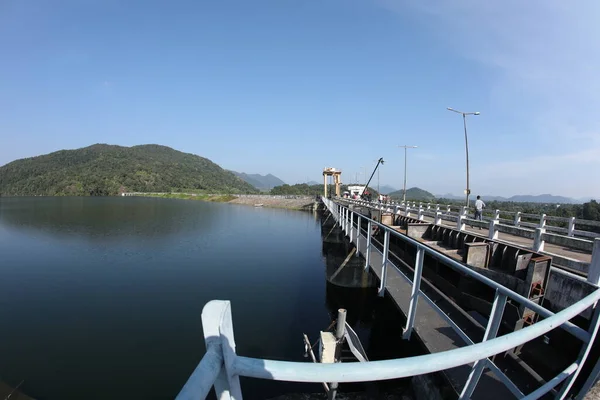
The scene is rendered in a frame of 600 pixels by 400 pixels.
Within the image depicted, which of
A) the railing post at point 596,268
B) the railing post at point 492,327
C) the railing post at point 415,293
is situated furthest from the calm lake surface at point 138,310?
the railing post at point 596,268

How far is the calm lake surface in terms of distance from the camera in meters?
9.10

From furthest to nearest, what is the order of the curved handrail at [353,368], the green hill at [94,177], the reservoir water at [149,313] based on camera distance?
1. the green hill at [94,177]
2. the reservoir water at [149,313]
3. the curved handrail at [353,368]

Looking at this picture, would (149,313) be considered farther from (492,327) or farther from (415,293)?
(492,327)

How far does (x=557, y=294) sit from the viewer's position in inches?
217

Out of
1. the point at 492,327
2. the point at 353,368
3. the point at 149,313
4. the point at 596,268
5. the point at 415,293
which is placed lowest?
the point at 149,313

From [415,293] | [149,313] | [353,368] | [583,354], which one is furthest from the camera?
[149,313]

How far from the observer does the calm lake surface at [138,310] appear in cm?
910

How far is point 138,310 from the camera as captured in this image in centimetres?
1339

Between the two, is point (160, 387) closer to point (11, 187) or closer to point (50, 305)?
point (50, 305)

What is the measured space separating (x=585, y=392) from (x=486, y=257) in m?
4.91

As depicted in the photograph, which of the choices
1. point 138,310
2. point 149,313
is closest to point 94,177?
point 138,310

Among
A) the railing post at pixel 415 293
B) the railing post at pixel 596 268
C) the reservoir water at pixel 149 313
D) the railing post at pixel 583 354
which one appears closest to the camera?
the railing post at pixel 583 354

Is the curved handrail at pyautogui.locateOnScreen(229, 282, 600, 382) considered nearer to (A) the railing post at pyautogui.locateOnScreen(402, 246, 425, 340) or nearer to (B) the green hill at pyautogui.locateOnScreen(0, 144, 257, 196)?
(A) the railing post at pyautogui.locateOnScreen(402, 246, 425, 340)

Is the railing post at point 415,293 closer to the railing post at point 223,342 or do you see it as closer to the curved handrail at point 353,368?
the curved handrail at point 353,368
